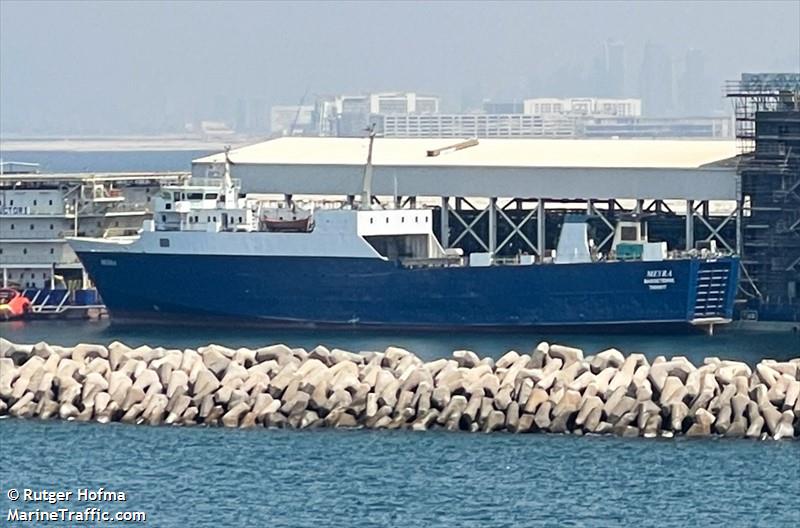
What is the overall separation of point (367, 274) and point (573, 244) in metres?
4.00

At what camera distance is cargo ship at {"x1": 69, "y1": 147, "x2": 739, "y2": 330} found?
50.6 m

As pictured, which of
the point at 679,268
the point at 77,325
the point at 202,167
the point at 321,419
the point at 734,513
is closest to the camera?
the point at 734,513

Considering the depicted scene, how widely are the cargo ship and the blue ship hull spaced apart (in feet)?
0.06

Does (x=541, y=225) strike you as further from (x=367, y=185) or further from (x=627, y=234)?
(x=367, y=185)

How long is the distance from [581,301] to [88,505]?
A: 73.1ft

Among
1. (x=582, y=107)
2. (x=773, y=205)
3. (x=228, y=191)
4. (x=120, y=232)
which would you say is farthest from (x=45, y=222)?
(x=582, y=107)

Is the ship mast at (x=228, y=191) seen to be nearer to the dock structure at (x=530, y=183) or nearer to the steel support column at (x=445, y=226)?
the dock structure at (x=530, y=183)

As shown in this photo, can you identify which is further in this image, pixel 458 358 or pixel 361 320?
pixel 361 320

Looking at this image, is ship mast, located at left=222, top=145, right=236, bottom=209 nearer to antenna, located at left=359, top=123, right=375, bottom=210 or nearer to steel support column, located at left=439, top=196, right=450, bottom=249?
antenna, located at left=359, top=123, right=375, bottom=210

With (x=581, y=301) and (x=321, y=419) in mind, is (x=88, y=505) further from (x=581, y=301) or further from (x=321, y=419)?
(x=581, y=301)

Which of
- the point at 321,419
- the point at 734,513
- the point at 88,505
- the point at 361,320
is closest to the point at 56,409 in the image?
the point at 321,419

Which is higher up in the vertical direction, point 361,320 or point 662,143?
point 662,143

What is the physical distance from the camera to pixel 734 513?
29.5 m

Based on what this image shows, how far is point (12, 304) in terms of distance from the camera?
54.1m
